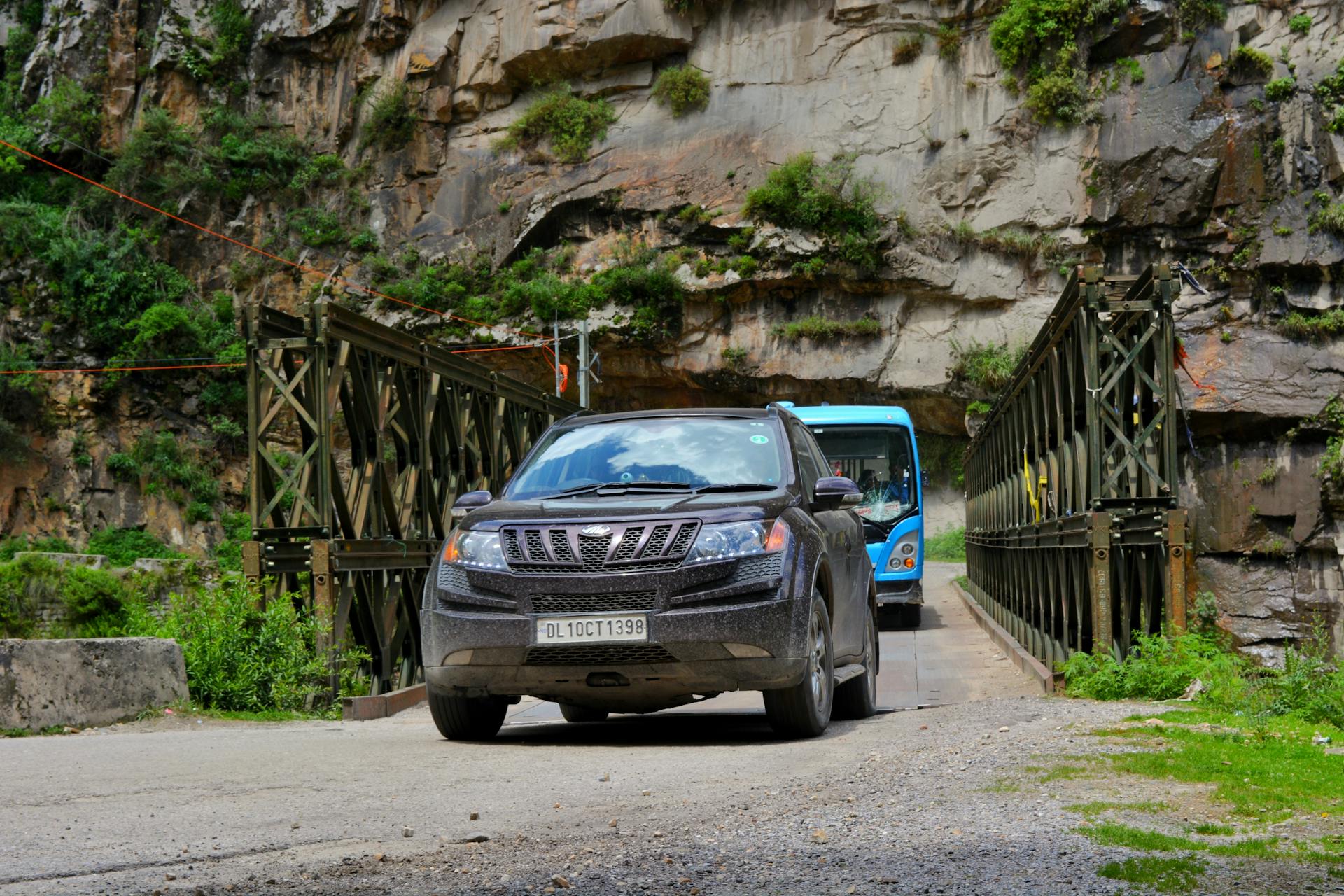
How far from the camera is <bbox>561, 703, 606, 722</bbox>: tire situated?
876 centimetres

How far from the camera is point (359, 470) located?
455 inches

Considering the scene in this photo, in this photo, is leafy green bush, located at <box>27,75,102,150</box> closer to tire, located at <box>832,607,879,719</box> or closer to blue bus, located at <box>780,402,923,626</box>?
blue bus, located at <box>780,402,923,626</box>

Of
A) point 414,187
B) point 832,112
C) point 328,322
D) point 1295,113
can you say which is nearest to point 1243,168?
point 1295,113

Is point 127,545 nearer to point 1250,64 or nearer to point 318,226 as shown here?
point 318,226

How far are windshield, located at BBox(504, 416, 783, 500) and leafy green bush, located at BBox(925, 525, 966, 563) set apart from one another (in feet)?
125

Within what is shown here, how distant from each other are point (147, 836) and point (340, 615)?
622cm

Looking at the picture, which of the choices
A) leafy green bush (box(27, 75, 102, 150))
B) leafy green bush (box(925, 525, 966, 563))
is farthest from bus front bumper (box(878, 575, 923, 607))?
leafy green bush (box(27, 75, 102, 150))

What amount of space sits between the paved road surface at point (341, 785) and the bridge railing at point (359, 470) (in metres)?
1.85

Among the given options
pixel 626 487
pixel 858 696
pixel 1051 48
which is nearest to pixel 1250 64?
pixel 1051 48

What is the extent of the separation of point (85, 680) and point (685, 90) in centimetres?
3928

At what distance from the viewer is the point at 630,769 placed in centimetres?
585

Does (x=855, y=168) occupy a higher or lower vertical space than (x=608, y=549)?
higher

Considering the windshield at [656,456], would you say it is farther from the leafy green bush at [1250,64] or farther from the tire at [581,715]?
the leafy green bush at [1250,64]

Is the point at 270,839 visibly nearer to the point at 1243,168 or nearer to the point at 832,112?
the point at 1243,168
